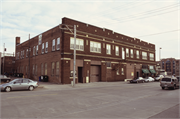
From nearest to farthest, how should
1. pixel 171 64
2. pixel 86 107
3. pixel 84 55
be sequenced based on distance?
1. pixel 86 107
2. pixel 84 55
3. pixel 171 64

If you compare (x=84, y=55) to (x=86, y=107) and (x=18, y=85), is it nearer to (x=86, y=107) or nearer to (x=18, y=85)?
(x=18, y=85)

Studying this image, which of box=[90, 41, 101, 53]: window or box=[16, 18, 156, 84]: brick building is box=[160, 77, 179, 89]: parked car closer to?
box=[16, 18, 156, 84]: brick building

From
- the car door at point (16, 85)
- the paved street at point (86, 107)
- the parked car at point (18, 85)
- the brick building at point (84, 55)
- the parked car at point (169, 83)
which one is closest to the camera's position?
the paved street at point (86, 107)

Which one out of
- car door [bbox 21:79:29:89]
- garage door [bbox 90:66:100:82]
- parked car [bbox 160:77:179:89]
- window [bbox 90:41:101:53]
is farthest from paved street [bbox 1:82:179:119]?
window [bbox 90:41:101:53]

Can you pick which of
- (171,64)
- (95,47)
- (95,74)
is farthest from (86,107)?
(171,64)

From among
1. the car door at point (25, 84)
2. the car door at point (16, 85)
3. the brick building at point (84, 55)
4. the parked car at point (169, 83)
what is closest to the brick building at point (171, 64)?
the brick building at point (84, 55)

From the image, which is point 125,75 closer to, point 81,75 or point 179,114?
point 81,75

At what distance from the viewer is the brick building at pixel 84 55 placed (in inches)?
1135

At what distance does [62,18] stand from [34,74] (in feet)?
57.8

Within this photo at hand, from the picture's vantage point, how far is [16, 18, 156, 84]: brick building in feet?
94.6

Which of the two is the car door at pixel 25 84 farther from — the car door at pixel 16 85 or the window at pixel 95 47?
the window at pixel 95 47

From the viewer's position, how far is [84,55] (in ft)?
104

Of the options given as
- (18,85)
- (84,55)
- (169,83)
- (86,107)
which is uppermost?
(84,55)

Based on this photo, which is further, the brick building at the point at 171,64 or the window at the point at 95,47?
the brick building at the point at 171,64
